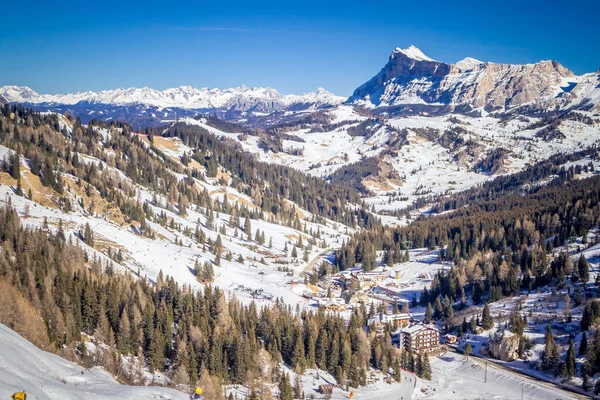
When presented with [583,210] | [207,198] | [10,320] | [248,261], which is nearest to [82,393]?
[10,320]

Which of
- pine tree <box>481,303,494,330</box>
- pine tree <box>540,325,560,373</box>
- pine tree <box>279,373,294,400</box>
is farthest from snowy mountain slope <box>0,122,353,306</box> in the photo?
pine tree <box>540,325,560,373</box>

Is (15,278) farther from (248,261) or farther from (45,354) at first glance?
(248,261)

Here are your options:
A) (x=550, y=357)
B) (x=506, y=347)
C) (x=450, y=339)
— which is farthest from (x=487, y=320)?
(x=550, y=357)

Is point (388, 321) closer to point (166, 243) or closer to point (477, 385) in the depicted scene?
point (477, 385)

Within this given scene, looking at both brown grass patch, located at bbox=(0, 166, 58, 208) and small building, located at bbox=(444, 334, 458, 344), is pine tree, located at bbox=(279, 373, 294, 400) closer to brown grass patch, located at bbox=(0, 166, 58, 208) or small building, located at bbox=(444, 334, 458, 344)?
small building, located at bbox=(444, 334, 458, 344)

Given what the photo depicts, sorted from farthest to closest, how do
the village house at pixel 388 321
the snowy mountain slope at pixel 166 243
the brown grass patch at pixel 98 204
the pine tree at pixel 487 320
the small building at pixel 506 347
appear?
the brown grass patch at pixel 98 204, the snowy mountain slope at pixel 166 243, the village house at pixel 388 321, the pine tree at pixel 487 320, the small building at pixel 506 347

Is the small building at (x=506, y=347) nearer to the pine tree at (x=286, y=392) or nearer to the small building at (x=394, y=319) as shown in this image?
the small building at (x=394, y=319)

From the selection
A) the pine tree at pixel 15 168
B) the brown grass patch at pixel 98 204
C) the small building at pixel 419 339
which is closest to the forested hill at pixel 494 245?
the small building at pixel 419 339
